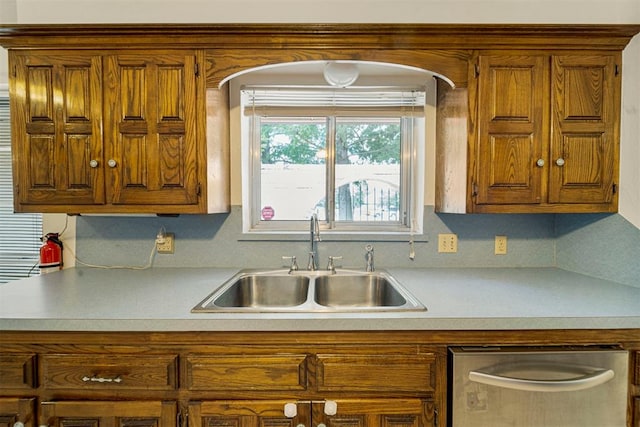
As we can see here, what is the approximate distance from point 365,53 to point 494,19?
81cm

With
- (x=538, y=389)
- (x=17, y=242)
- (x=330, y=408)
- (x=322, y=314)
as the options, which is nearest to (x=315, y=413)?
(x=330, y=408)

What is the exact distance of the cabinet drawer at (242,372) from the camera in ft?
4.01

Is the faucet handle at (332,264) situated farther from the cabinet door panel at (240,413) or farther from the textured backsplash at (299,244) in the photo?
the cabinet door panel at (240,413)

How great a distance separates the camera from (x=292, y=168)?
2.17m

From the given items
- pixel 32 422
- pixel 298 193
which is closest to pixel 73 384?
pixel 32 422

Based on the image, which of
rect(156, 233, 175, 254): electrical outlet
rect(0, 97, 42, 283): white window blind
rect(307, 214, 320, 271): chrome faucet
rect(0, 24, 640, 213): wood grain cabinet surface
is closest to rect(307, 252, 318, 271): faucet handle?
rect(307, 214, 320, 271): chrome faucet

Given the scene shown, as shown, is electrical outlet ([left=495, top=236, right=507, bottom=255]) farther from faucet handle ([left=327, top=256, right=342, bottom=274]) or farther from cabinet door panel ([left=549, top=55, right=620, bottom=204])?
faucet handle ([left=327, top=256, right=342, bottom=274])

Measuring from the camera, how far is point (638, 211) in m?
1.55

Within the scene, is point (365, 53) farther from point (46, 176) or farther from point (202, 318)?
point (46, 176)

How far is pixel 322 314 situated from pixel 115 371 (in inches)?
29.9

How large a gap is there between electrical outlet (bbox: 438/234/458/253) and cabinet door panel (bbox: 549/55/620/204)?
0.55 metres

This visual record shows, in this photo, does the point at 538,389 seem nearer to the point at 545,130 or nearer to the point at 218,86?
the point at 545,130

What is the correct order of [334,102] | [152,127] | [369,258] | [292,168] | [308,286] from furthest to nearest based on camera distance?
1. [292,168]
2. [334,102]
3. [369,258]
4. [308,286]
5. [152,127]

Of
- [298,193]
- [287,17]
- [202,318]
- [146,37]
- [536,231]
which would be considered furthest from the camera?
[298,193]
